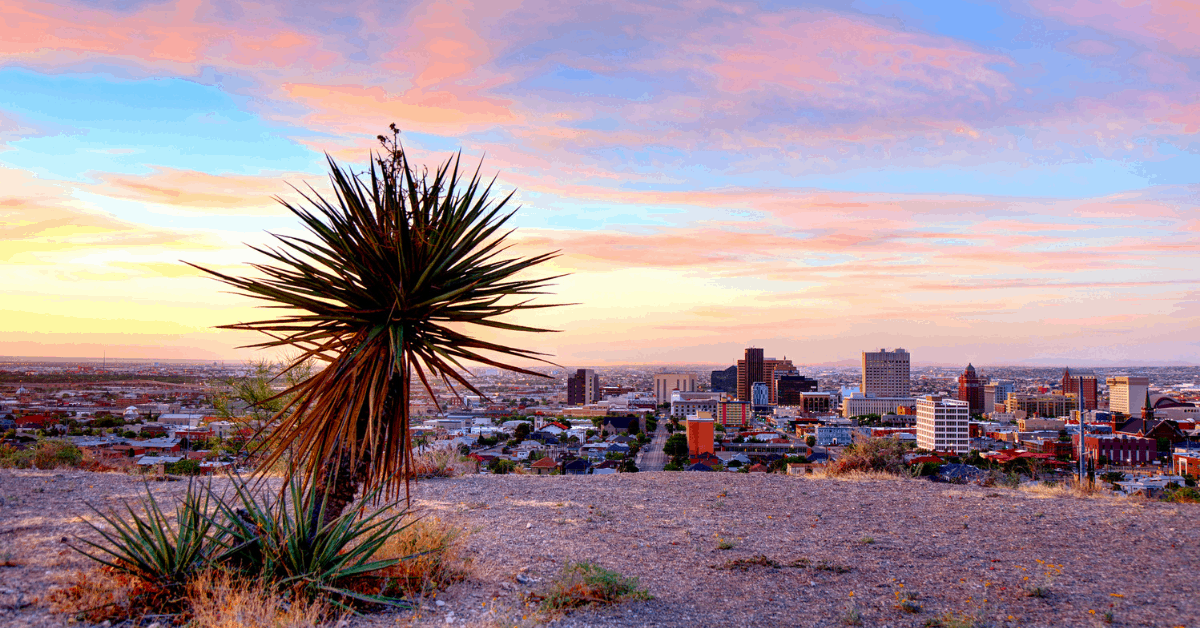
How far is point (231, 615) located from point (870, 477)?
1183cm

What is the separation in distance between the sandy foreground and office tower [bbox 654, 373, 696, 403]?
473ft

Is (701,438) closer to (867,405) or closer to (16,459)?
(16,459)

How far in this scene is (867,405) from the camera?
439 feet

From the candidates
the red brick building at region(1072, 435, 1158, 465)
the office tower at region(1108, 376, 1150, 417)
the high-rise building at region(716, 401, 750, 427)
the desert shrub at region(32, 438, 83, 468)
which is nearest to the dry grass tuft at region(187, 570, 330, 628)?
the desert shrub at region(32, 438, 83, 468)

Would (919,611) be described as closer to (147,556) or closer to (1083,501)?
(147,556)

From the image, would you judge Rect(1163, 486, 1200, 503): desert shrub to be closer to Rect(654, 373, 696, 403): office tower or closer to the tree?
the tree

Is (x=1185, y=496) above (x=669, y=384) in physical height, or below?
above

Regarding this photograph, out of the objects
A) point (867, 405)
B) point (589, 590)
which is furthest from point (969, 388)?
point (589, 590)

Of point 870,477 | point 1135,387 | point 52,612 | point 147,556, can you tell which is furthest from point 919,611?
point 1135,387

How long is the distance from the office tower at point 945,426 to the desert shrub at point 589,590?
57.8m

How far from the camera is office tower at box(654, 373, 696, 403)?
160375 millimetres

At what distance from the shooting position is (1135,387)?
102m

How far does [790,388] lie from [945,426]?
108071 mm

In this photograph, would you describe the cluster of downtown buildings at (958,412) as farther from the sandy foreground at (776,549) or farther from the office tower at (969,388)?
the sandy foreground at (776,549)
